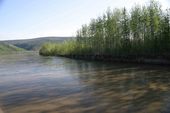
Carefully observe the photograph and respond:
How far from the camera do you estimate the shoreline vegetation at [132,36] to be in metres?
51.5

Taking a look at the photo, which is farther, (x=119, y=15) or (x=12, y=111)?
(x=119, y=15)

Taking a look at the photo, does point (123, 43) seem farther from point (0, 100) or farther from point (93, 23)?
point (0, 100)

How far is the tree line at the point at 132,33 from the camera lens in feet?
171

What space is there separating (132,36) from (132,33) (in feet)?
2.70

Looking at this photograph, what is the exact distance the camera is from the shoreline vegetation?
51547 millimetres

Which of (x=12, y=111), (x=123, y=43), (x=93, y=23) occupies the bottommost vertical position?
(x=12, y=111)

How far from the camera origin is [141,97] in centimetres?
1939

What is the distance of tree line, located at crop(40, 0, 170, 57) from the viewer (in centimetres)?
5222

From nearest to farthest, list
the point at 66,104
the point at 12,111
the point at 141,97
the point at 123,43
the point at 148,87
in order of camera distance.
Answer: the point at 12,111 < the point at 66,104 < the point at 141,97 < the point at 148,87 < the point at 123,43

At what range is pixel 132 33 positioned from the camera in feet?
203

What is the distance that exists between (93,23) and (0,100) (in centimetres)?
5948

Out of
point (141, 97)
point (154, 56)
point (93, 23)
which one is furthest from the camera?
point (93, 23)

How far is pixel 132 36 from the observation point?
62.3 meters

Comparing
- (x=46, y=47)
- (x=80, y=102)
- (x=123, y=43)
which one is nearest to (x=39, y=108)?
(x=80, y=102)
